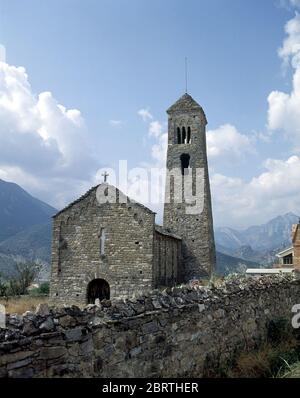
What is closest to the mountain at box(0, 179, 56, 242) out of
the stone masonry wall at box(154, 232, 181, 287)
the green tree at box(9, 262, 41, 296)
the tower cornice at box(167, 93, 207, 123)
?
the green tree at box(9, 262, 41, 296)

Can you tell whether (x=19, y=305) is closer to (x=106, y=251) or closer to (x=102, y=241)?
(x=106, y=251)

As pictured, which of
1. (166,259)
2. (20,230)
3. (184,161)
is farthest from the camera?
(20,230)

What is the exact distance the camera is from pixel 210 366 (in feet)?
27.3

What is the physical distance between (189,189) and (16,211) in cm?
15480

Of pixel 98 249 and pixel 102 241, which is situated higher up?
pixel 102 241

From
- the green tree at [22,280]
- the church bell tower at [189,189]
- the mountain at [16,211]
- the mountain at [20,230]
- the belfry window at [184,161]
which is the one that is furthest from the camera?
the mountain at [16,211]

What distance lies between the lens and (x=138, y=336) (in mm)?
6559

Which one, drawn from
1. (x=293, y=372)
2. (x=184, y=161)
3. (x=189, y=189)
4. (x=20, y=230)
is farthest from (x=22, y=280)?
(x=20, y=230)

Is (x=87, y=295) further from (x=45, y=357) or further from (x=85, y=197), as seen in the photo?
(x=45, y=357)

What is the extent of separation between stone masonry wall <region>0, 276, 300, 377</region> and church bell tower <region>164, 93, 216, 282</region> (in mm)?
20660

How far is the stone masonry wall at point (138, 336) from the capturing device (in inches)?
203

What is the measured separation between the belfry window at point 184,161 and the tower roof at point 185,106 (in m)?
3.58

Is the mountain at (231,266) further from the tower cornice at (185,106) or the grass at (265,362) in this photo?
the grass at (265,362)

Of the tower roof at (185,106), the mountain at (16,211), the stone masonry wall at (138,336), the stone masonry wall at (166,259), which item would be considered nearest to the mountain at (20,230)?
the mountain at (16,211)
